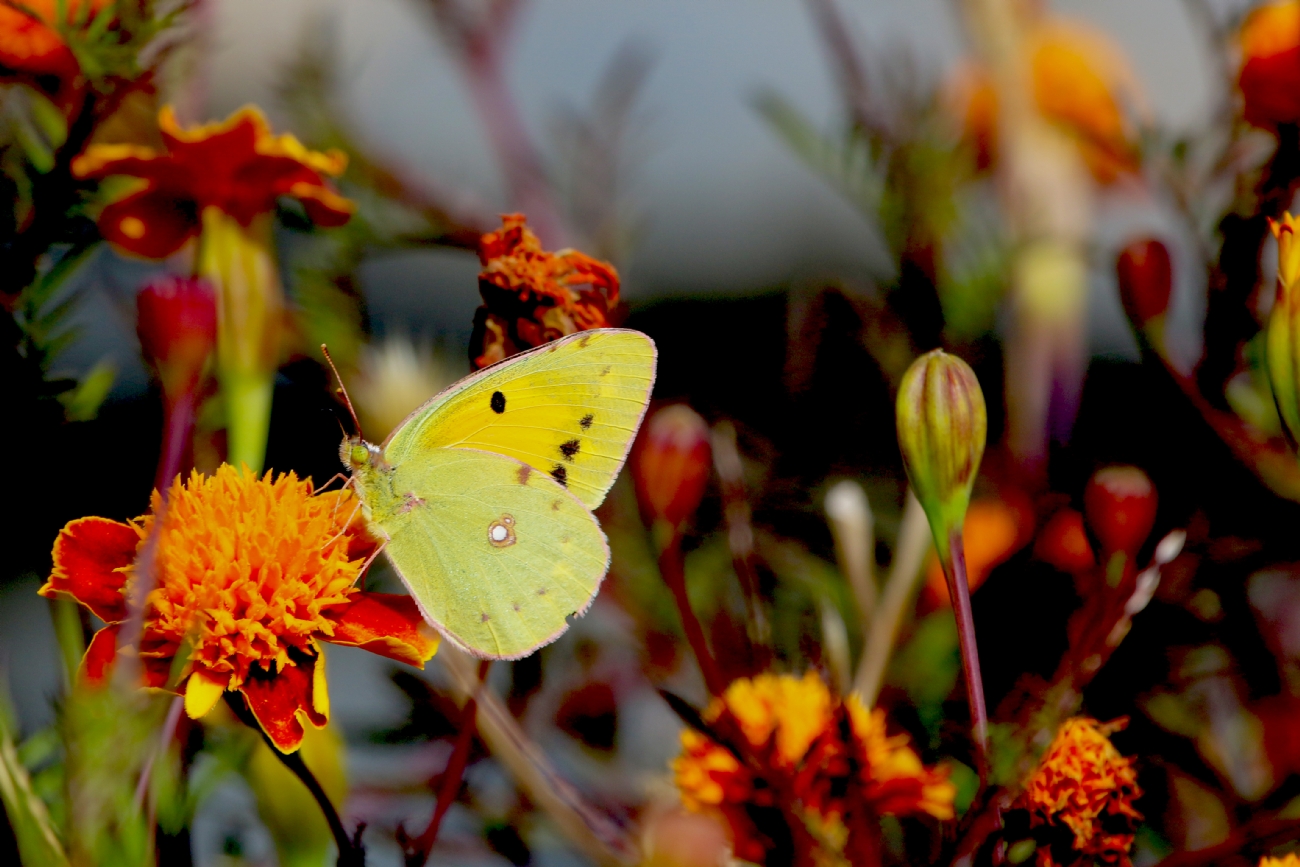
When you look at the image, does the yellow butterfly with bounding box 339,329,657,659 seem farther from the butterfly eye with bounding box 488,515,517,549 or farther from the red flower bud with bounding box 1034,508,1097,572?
the red flower bud with bounding box 1034,508,1097,572

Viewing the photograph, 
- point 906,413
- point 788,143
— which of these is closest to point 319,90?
point 788,143

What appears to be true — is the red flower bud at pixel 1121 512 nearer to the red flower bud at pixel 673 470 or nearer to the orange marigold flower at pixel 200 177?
the red flower bud at pixel 673 470

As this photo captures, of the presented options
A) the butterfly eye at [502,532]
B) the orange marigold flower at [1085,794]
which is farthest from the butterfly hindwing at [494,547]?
the orange marigold flower at [1085,794]

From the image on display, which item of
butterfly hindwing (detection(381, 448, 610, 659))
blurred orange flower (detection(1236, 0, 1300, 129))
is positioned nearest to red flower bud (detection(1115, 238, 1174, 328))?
blurred orange flower (detection(1236, 0, 1300, 129))

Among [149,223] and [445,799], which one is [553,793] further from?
[149,223]

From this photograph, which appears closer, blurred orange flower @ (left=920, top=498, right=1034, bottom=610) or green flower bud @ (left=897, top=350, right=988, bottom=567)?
green flower bud @ (left=897, top=350, right=988, bottom=567)

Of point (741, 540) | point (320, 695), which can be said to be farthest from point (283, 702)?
point (741, 540)

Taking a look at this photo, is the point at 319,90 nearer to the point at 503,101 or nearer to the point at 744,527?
the point at 503,101
